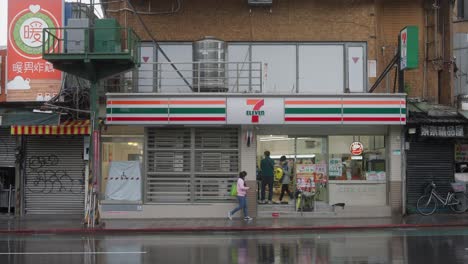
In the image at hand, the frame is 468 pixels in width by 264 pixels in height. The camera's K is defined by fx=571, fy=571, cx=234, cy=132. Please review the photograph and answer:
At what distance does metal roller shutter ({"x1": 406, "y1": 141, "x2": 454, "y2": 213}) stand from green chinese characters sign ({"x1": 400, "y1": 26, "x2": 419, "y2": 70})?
284 cm

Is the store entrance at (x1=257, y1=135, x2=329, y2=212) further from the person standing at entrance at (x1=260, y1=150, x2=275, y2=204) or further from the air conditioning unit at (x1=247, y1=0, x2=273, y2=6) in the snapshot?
the air conditioning unit at (x1=247, y1=0, x2=273, y2=6)

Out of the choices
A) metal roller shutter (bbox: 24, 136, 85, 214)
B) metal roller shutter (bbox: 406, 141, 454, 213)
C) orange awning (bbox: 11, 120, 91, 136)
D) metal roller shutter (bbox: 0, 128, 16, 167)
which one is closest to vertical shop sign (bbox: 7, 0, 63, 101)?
orange awning (bbox: 11, 120, 91, 136)

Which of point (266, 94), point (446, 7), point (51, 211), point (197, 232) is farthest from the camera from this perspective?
point (446, 7)

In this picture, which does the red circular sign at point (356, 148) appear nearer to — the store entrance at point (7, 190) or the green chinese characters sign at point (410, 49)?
the green chinese characters sign at point (410, 49)

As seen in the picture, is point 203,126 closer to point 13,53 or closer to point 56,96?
point 56,96

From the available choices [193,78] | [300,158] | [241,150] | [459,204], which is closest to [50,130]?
[193,78]

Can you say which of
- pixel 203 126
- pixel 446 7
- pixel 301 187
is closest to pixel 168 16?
pixel 203 126

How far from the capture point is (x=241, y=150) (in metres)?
19.2

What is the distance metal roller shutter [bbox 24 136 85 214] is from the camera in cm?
1977

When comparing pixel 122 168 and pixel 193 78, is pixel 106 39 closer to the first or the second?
pixel 193 78

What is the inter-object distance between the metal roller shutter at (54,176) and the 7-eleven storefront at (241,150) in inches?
38.9

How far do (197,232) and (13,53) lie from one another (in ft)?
29.6

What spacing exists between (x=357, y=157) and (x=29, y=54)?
11803 mm

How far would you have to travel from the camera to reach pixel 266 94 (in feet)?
60.9
